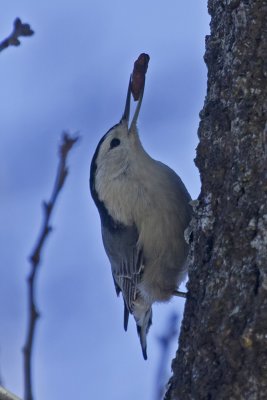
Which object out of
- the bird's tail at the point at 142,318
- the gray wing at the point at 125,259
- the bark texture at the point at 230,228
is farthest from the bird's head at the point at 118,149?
the bark texture at the point at 230,228

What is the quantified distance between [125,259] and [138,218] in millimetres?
213

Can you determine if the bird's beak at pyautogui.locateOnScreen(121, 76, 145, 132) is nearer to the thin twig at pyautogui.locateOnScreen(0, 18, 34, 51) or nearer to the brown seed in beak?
the brown seed in beak

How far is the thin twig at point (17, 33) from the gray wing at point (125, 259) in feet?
5.15

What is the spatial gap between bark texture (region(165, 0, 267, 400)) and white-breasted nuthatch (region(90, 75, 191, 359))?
872mm

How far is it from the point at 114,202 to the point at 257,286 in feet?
5.26

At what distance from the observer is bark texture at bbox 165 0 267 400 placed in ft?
6.76

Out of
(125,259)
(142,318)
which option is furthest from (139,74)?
(142,318)

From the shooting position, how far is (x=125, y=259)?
3.65 metres

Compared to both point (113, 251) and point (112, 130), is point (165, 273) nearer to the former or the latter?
point (113, 251)

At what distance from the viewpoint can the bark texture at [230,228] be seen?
6.76ft

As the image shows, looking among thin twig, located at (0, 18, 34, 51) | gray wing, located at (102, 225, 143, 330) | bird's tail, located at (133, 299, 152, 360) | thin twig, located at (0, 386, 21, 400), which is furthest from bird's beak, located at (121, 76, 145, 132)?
thin twig, located at (0, 386, 21, 400)

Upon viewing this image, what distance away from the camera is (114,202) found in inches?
143

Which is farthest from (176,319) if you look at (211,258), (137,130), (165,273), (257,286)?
(257,286)

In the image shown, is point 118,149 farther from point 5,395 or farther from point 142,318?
point 5,395
